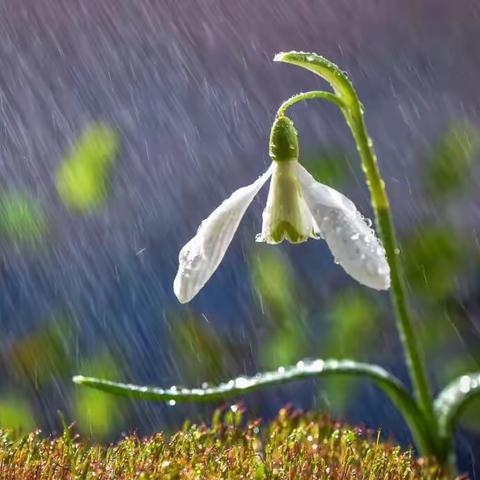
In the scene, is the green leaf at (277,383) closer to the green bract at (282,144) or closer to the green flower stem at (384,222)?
the green flower stem at (384,222)

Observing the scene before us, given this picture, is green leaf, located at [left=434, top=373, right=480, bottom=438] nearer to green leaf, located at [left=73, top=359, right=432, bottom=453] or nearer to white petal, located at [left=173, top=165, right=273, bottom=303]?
green leaf, located at [left=73, top=359, right=432, bottom=453]

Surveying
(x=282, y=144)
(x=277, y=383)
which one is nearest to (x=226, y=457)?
(x=277, y=383)

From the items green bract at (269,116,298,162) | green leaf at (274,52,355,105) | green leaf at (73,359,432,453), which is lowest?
green leaf at (73,359,432,453)

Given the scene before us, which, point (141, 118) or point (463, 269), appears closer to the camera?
point (463, 269)

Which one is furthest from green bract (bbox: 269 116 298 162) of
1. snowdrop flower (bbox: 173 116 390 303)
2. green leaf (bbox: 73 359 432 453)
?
green leaf (bbox: 73 359 432 453)

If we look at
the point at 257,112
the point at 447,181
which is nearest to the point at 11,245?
the point at 257,112

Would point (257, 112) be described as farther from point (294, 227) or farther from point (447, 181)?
point (294, 227)
